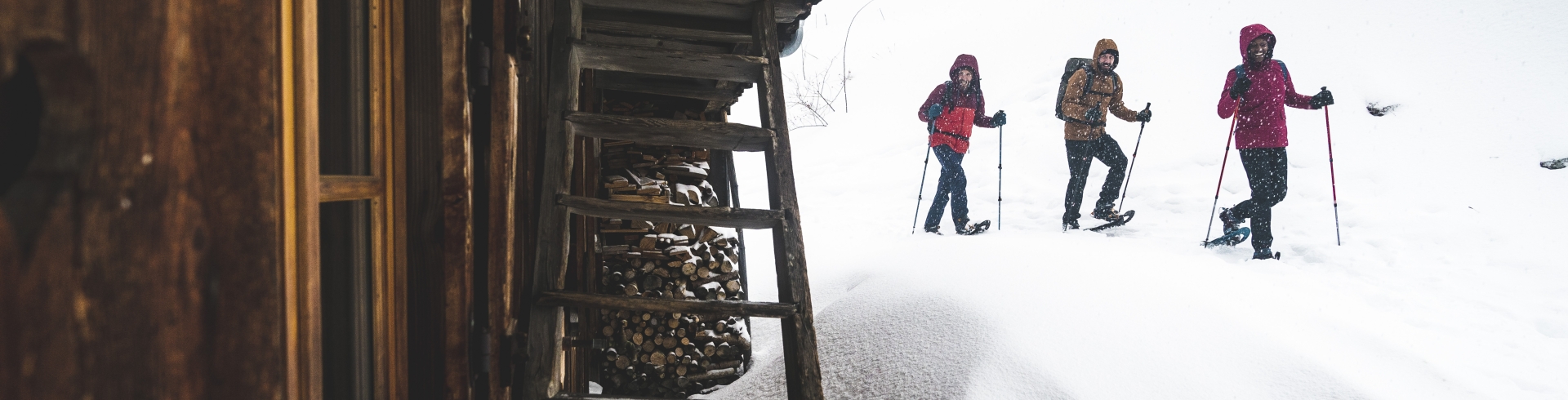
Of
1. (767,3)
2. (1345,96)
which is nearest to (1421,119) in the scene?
(1345,96)

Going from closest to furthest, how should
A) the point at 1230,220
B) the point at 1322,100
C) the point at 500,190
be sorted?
1. the point at 500,190
2. the point at 1322,100
3. the point at 1230,220

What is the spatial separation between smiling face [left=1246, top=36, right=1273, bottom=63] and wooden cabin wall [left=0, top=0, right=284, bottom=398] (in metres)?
5.82

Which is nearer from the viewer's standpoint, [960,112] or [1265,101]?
[1265,101]

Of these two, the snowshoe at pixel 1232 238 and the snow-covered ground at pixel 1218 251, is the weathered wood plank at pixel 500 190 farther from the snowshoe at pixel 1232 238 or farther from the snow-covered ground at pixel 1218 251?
the snowshoe at pixel 1232 238

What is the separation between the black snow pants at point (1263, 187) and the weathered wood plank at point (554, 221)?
4.85 metres

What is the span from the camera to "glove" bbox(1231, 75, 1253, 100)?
17.0 feet

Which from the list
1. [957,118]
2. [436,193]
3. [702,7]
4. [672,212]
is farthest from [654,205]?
[957,118]

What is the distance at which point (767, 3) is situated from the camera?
2.73 meters

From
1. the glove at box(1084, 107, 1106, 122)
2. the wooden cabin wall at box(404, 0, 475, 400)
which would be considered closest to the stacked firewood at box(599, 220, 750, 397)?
the glove at box(1084, 107, 1106, 122)

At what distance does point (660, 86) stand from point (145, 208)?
4.30 m

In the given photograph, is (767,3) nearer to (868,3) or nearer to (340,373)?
(340,373)

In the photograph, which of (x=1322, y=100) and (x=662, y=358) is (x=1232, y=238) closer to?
(x=1322, y=100)

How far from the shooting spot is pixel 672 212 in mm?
2068

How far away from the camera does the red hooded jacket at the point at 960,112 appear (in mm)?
6309
